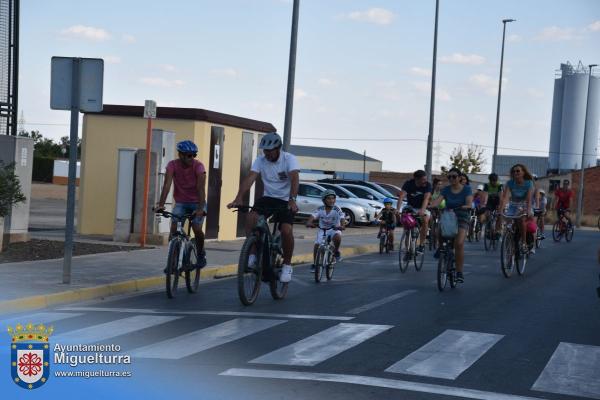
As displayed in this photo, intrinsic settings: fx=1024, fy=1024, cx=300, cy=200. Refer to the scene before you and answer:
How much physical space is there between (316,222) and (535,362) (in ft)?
24.4

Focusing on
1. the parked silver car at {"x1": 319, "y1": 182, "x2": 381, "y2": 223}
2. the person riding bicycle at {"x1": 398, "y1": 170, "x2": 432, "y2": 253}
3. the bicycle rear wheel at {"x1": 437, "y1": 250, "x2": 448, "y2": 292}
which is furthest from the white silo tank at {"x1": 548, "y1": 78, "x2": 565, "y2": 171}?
the bicycle rear wheel at {"x1": 437, "y1": 250, "x2": 448, "y2": 292}

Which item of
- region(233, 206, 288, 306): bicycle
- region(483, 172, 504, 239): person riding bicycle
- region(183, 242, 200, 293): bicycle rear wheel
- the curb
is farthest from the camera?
region(483, 172, 504, 239): person riding bicycle

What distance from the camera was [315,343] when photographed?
8.91 meters

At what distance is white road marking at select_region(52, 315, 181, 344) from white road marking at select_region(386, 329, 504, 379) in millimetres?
2638

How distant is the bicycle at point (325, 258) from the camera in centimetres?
1483

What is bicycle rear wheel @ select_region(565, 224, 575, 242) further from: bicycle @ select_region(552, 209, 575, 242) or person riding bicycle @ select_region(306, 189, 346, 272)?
person riding bicycle @ select_region(306, 189, 346, 272)

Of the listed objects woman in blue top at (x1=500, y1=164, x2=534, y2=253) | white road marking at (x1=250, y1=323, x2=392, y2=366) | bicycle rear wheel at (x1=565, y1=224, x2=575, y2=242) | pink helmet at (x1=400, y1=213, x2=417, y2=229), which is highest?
woman in blue top at (x1=500, y1=164, x2=534, y2=253)

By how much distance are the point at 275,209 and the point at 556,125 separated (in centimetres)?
8442

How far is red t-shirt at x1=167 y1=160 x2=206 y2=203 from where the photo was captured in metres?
12.5

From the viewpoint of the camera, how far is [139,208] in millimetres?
19703

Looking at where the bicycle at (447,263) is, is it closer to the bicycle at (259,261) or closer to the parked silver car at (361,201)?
the bicycle at (259,261)

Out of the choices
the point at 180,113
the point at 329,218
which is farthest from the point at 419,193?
the point at 180,113

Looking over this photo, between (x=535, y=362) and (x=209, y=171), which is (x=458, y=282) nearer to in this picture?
(x=535, y=362)

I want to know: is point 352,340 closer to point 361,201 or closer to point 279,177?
point 279,177
